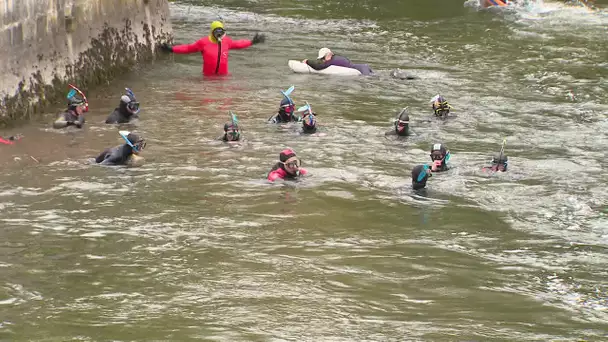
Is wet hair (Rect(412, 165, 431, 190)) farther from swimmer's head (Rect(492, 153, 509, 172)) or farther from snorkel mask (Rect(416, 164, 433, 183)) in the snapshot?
swimmer's head (Rect(492, 153, 509, 172))

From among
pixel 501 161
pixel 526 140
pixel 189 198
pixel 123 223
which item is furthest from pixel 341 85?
pixel 123 223

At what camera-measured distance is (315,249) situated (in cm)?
998

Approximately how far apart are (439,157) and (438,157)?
1 cm

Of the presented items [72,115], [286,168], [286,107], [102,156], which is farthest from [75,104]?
[286,168]

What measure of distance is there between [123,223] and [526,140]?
24.1 feet

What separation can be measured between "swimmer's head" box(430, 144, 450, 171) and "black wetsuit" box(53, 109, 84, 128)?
566 cm

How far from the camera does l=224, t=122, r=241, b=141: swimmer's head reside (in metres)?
14.4

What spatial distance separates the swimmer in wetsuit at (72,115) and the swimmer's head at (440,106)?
5.82 meters

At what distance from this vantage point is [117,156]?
1318 centimetres

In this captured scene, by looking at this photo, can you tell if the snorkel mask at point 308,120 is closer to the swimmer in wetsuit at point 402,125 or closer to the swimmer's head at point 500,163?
the swimmer in wetsuit at point 402,125

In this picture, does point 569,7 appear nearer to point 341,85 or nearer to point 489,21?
point 489,21

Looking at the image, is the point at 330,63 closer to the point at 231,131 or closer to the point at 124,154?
the point at 231,131

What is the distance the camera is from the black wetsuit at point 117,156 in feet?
43.1

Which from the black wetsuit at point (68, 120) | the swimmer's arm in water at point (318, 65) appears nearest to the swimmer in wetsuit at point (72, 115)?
the black wetsuit at point (68, 120)
